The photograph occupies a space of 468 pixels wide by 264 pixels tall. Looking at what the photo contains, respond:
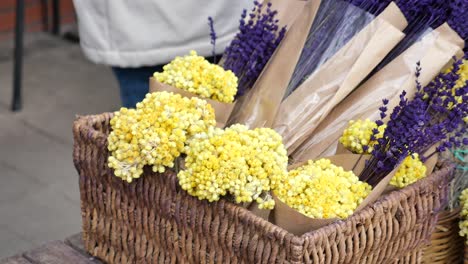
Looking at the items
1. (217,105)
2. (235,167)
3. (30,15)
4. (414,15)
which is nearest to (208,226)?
(235,167)

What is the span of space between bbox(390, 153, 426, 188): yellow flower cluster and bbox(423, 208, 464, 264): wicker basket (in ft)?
0.54

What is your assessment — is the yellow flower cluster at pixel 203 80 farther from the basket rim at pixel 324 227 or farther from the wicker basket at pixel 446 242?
the wicker basket at pixel 446 242

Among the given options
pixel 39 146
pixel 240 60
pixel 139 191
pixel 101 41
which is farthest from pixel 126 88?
pixel 39 146

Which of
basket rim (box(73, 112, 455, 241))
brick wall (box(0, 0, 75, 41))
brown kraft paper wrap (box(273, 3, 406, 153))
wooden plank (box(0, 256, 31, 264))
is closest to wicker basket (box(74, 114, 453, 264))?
basket rim (box(73, 112, 455, 241))

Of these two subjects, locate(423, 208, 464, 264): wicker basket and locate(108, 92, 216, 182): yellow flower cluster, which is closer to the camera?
locate(108, 92, 216, 182): yellow flower cluster

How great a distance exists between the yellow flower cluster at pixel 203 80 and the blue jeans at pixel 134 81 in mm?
609

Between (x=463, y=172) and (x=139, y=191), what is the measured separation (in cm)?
62

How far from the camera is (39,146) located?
140 inches

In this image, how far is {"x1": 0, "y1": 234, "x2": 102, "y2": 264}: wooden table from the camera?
4.76ft

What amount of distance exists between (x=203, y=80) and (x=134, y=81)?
68cm

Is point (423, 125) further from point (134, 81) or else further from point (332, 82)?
point (134, 81)

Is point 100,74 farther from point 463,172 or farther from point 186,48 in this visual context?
point 463,172

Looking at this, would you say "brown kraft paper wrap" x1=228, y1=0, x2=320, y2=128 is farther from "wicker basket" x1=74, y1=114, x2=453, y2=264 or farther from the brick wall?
the brick wall

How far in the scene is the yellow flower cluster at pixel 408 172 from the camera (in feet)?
4.19
